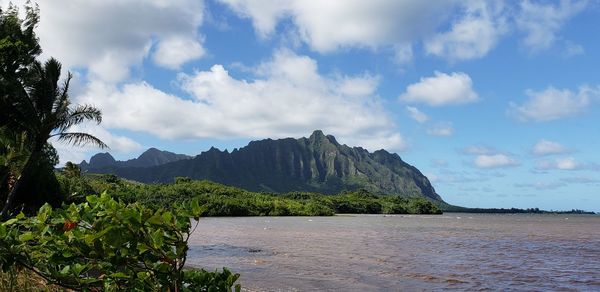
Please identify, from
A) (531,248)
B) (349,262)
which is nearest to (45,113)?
(349,262)

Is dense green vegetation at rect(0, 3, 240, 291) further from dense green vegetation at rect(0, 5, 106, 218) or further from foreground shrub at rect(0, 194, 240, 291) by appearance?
dense green vegetation at rect(0, 5, 106, 218)

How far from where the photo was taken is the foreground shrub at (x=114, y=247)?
2.96 metres

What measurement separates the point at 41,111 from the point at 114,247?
929 inches

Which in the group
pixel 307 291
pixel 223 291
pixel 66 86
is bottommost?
pixel 307 291

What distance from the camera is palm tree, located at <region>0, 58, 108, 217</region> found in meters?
22.5

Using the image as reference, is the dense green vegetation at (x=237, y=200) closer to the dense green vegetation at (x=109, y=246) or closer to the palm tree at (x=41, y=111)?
the palm tree at (x=41, y=111)

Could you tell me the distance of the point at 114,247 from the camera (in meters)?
3.12

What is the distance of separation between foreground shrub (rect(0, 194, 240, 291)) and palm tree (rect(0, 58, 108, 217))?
20869 mm

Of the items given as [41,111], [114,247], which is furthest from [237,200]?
[114,247]

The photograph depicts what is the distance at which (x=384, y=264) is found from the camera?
2130 cm

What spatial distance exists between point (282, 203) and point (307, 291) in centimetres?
9596

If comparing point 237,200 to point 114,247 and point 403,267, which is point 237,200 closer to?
point 403,267

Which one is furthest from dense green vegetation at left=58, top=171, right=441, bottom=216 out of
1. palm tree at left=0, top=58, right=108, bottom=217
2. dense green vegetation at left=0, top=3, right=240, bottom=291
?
dense green vegetation at left=0, top=3, right=240, bottom=291

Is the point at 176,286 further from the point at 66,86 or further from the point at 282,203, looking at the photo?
the point at 282,203
